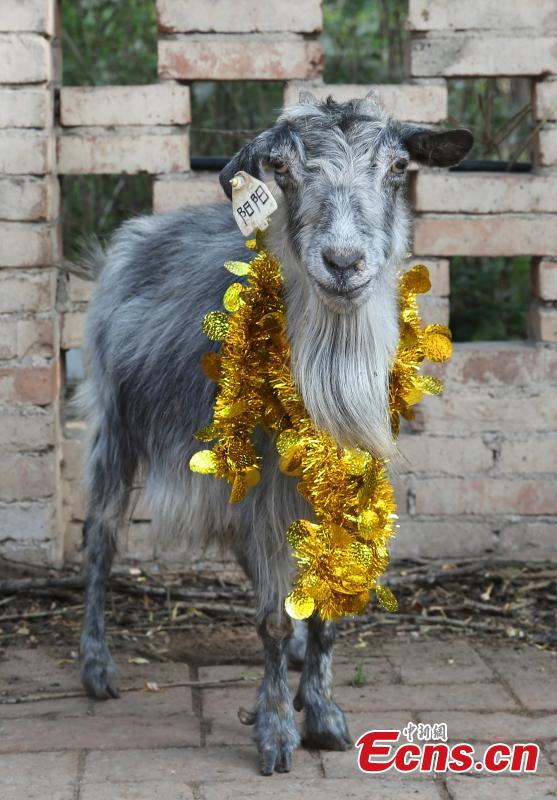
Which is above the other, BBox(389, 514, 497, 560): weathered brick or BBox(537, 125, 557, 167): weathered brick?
BBox(537, 125, 557, 167): weathered brick

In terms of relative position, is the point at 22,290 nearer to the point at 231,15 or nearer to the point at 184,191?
the point at 184,191

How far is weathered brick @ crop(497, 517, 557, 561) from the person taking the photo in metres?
4.72

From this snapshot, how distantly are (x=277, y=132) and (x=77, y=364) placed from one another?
3989 mm

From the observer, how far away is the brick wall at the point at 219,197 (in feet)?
14.5

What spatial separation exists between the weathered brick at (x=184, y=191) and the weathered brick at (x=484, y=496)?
51.3 inches

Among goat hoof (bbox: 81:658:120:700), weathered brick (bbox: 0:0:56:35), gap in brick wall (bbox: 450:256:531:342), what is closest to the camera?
goat hoof (bbox: 81:658:120:700)

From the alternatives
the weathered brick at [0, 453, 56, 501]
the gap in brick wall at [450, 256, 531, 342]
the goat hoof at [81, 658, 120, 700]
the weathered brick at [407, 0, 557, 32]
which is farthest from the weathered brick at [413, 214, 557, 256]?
the goat hoof at [81, 658, 120, 700]

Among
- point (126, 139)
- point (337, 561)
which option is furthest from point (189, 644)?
point (126, 139)

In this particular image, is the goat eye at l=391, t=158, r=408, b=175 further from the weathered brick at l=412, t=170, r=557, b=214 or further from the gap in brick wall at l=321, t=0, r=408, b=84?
the gap in brick wall at l=321, t=0, r=408, b=84

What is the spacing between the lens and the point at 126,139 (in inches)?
177

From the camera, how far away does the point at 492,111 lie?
223 inches

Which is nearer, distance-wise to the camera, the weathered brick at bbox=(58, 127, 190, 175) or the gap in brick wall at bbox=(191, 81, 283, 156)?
the weathered brick at bbox=(58, 127, 190, 175)

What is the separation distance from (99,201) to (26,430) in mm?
2540

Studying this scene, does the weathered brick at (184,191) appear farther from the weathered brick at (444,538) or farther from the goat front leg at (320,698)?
the goat front leg at (320,698)
